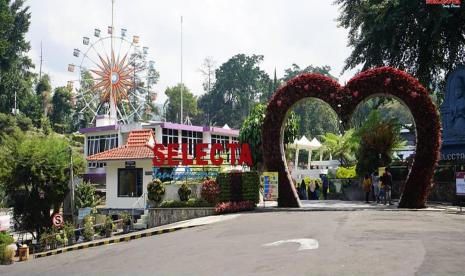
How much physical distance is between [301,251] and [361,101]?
1230cm

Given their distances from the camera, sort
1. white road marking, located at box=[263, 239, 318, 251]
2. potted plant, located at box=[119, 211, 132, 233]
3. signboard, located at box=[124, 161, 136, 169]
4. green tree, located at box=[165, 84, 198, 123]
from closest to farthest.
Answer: white road marking, located at box=[263, 239, 318, 251], potted plant, located at box=[119, 211, 132, 233], signboard, located at box=[124, 161, 136, 169], green tree, located at box=[165, 84, 198, 123]

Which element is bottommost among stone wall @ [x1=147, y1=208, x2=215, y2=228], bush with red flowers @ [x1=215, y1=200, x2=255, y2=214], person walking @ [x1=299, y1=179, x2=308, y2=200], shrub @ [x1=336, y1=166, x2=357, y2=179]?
stone wall @ [x1=147, y1=208, x2=215, y2=228]

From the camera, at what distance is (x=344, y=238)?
14.5m

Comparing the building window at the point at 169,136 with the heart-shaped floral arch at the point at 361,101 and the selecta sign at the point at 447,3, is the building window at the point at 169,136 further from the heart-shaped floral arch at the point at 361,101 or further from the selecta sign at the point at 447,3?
the selecta sign at the point at 447,3

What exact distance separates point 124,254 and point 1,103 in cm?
6135

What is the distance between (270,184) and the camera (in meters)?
24.6

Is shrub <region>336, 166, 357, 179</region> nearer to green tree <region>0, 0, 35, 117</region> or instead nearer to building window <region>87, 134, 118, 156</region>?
building window <region>87, 134, 118, 156</region>

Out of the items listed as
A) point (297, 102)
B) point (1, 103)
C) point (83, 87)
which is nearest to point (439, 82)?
point (297, 102)

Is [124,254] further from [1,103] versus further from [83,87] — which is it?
[83,87]

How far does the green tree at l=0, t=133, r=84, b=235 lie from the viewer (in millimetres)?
34094

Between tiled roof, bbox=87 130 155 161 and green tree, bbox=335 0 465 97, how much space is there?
1488 centimetres

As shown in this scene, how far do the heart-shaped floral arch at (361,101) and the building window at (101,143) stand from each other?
1168 inches

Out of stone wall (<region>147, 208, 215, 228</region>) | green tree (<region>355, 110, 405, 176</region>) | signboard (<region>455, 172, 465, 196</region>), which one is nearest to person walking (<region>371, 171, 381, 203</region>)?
green tree (<region>355, 110, 405, 176</region>)

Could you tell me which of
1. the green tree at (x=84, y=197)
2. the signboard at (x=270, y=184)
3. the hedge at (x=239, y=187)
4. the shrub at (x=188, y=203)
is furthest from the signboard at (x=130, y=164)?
the signboard at (x=270, y=184)
